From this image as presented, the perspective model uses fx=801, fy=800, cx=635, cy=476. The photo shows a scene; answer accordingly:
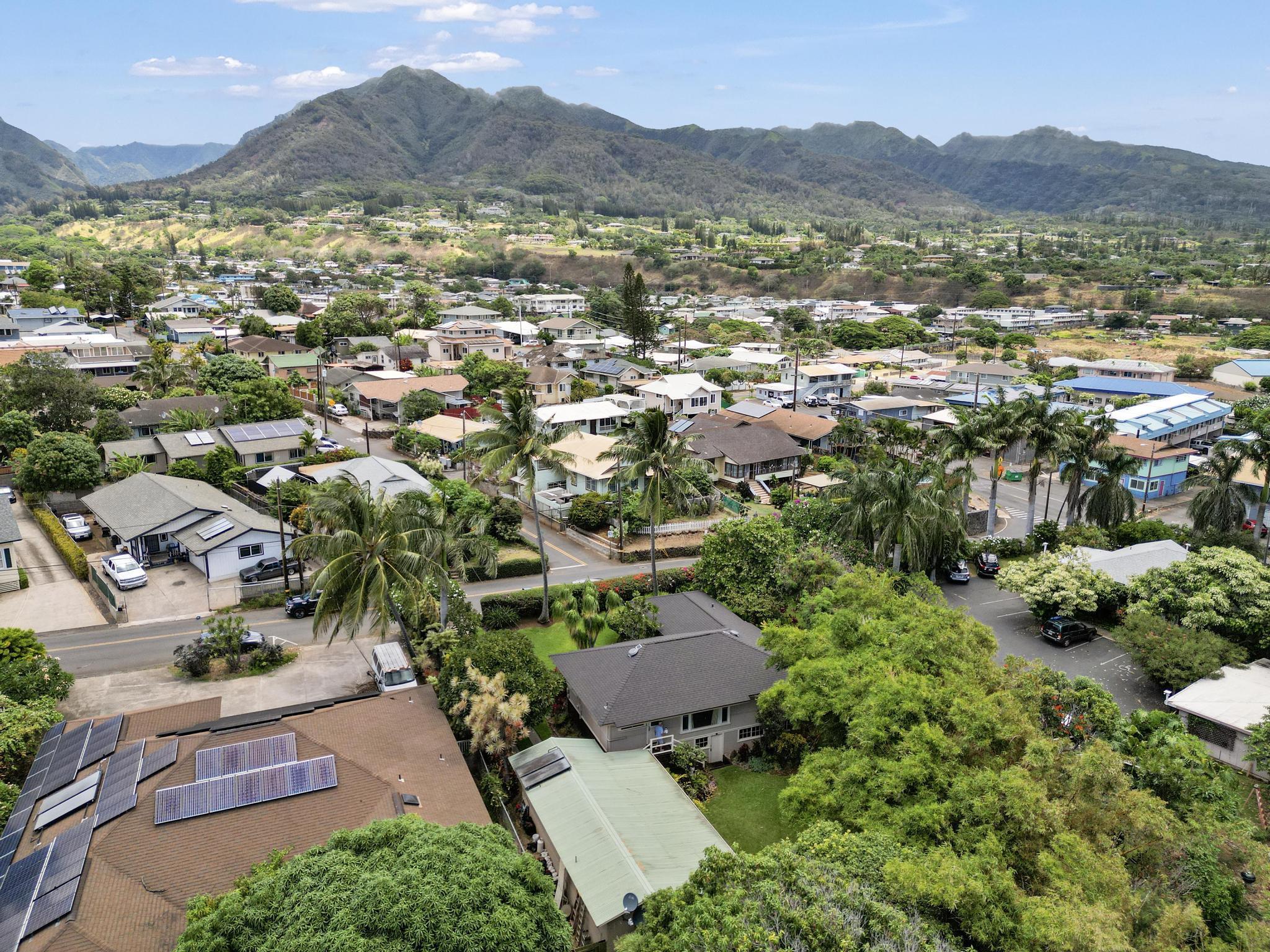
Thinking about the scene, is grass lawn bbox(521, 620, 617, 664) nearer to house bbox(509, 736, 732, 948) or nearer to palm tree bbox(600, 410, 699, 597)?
palm tree bbox(600, 410, 699, 597)

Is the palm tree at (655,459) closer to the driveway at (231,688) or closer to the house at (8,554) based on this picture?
the driveway at (231,688)

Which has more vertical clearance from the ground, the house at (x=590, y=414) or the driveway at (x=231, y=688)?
the house at (x=590, y=414)

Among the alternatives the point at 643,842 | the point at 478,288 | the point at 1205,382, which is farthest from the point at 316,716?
the point at 478,288

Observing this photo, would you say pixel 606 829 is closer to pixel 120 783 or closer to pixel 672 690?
pixel 672 690

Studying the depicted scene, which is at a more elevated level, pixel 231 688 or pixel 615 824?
pixel 615 824

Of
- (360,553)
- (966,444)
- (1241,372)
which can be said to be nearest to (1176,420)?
(966,444)

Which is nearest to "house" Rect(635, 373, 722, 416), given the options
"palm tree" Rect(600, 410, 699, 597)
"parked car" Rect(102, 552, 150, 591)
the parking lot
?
"palm tree" Rect(600, 410, 699, 597)

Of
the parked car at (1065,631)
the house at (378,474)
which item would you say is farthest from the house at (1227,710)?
the house at (378,474)
